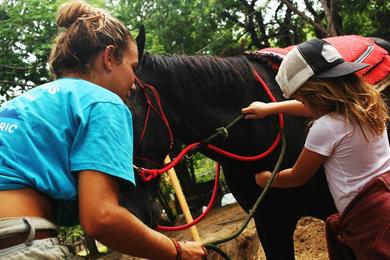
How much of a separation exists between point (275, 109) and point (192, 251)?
3.51 feet

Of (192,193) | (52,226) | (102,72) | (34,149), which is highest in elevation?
(102,72)

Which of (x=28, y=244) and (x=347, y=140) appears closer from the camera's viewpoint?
(x=28, y=244)

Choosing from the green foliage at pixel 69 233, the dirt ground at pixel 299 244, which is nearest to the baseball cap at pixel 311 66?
the green foliage at pixel 69 233

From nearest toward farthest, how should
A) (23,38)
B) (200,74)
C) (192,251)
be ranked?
1. (192,251)
2. (200,74)
3. (23,38)

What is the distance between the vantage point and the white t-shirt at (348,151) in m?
1.67

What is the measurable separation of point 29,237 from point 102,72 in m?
0.54

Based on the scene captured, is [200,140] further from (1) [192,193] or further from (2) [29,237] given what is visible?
(1) [192,193]

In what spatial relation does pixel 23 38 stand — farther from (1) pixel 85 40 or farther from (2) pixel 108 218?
(2) pixel 108 218

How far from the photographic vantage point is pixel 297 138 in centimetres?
242

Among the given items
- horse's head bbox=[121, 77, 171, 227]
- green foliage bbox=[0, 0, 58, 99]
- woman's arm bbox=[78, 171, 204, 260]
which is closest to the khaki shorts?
woman's arm bbox=[78, 171, 204, 260]

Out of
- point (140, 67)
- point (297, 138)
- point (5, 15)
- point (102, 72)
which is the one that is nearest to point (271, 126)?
point (297, 138)

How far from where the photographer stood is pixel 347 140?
167 centimetres

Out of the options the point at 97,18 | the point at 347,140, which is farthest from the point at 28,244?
the point at 347,140

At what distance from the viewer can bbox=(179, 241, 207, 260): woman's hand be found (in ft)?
4.19
